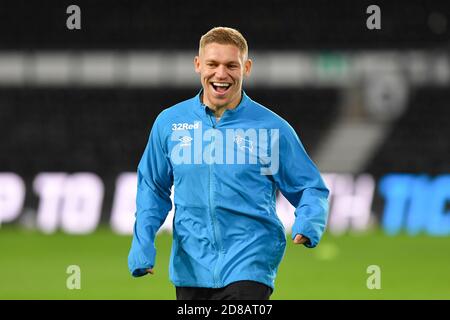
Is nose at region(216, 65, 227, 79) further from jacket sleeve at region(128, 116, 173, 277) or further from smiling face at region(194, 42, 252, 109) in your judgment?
jacket sleeve at region(128, 116, 173, 277)

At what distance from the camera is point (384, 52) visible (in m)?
25.0

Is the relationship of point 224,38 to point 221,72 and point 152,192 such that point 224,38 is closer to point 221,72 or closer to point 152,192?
point 221,72

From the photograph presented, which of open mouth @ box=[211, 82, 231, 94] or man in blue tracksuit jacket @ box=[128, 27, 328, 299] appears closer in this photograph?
man in blue tracksuit jacket @ box=[128, 27, 328, 299]

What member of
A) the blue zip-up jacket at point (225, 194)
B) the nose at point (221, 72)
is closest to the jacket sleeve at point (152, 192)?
the blue zip-up jacket at point (225, 194)

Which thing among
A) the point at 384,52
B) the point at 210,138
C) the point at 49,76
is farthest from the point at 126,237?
the point at 210,138

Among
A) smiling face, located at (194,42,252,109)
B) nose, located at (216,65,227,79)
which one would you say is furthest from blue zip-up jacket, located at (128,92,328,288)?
nose, located at (216,65,227,79)

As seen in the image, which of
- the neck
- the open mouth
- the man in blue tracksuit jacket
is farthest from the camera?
the neck

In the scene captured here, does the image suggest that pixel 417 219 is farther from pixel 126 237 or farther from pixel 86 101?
pixel 86 101

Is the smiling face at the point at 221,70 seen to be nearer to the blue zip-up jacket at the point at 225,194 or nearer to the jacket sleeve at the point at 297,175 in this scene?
the blue zip-up jacket at the point at 225,194

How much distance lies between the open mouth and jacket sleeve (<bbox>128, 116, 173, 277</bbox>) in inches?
14.9

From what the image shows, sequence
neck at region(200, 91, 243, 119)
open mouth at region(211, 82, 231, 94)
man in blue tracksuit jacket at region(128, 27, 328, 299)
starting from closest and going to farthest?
man in blue tracksuit jacket at region(128, 27, 328, 299)
open mouth at region(211, 82, 231, 94)
neck at region(200, 91, 243, 119)

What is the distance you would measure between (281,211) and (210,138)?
41.1ft

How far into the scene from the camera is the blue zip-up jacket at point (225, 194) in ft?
16.7

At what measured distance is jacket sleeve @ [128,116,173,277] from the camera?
519 centimetres
